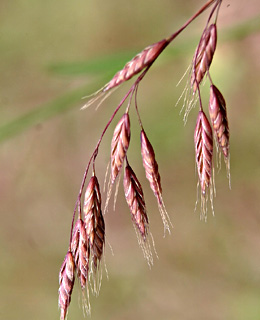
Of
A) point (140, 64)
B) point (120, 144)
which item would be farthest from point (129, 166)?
point (140, 64)

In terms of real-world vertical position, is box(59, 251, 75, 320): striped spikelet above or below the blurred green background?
below

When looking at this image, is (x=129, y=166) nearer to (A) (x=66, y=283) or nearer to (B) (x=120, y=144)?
Result: (B) (x=120, y=144)

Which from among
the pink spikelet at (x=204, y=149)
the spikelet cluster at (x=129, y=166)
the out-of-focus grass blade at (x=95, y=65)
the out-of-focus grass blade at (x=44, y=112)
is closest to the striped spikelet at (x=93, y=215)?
the spikelet cluster at (x=129, y=166)

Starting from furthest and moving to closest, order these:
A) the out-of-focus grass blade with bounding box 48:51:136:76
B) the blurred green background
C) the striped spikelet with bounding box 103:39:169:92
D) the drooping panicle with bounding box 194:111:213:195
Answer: the blurred green background, the out-of-focus grass blade with bounding box 48:51:136:76, the drooping panicle with bounding box 194:111:213:195, the striped spikelet with bounding box 103:39:169:92

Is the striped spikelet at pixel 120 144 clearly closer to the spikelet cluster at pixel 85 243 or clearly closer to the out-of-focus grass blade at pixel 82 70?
the spikelet cluster at pixel 85 243

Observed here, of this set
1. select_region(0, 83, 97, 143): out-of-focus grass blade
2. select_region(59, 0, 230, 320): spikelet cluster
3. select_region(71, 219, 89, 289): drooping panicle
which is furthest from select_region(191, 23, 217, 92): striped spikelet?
select_region(0, 83, 97, 143): out-of-focus grass blade

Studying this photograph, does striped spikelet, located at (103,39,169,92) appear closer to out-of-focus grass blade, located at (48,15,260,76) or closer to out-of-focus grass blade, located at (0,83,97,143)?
out-of-focus grass blade, located at (48,15,260,76)
